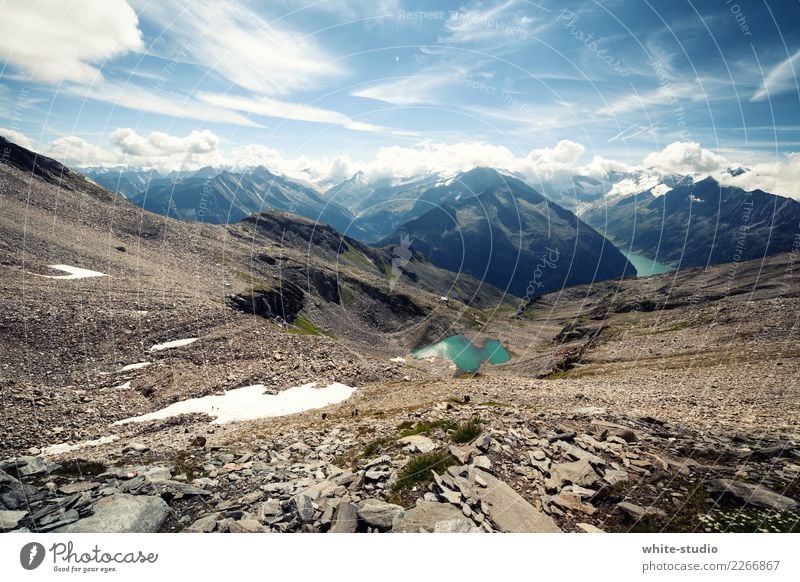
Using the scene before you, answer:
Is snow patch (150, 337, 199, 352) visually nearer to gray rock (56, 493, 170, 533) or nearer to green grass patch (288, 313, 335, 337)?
gray rock (56, 493, 170, 533)

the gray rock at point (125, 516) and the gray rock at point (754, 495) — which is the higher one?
the gray rock at point (754, 495)

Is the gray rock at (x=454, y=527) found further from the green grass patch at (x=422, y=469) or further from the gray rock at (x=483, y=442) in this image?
the gray rock at (x=483, y=442)

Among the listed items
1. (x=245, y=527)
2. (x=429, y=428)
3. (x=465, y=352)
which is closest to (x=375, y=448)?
(x=429, y=428)

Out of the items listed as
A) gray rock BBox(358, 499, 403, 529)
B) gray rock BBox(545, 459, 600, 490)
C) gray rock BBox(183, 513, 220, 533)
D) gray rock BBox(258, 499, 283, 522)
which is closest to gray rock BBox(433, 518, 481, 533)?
gray rock BBox(358, 499, 403, 529)

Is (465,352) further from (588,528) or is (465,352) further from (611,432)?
(588,528)

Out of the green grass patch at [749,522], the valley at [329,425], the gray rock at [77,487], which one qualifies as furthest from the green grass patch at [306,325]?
the green grass patch at [749,522]
